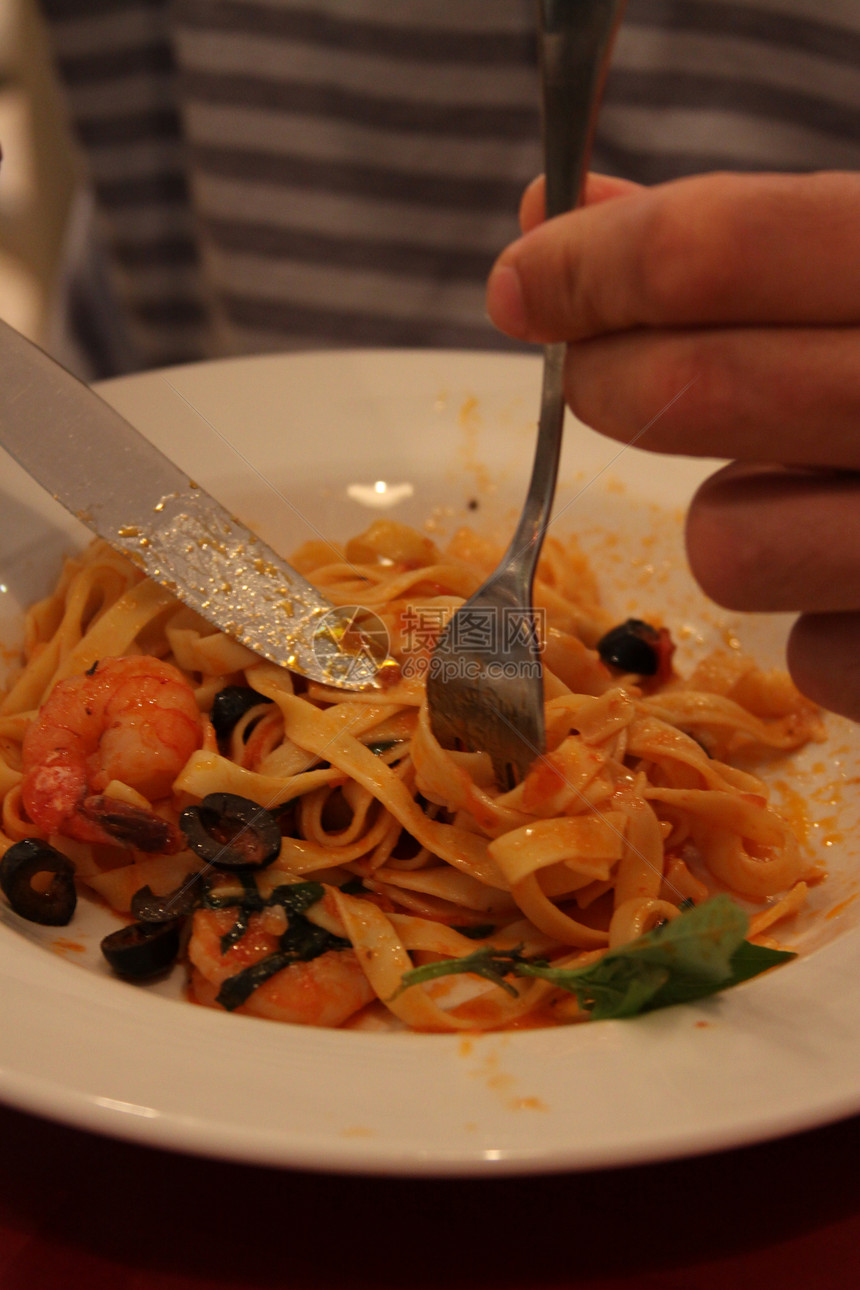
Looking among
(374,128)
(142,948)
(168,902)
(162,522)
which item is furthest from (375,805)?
(374,128)

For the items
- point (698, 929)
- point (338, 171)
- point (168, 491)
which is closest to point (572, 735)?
point (698, 929)

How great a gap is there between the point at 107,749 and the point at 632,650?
1.68 meters

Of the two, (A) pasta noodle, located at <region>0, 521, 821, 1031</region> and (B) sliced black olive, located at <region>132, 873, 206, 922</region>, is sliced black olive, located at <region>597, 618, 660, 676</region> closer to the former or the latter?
(A) pasta noodle, located at <region>0, 521, 821, 1031</region>

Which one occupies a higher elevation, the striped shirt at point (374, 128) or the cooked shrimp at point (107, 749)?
the striped shirt at point (374, 128)

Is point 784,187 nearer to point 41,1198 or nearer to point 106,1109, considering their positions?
point 106,1109

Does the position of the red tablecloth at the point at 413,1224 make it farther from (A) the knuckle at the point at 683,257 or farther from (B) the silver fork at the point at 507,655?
(A) the knuckle at the point at 683,257

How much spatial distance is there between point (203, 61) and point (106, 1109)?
4.93 m

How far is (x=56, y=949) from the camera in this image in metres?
2.25

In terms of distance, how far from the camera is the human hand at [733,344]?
158cm

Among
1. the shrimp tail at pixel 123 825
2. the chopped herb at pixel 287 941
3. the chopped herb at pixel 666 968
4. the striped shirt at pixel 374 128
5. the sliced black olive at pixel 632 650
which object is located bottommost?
the chopped herb at pixel 287 941

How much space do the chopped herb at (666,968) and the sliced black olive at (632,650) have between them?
1.31m

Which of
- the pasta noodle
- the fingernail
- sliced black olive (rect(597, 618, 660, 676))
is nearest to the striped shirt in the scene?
sliced black olive (rect(597, 618, 660, 676))

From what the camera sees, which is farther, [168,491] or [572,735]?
[168,491]

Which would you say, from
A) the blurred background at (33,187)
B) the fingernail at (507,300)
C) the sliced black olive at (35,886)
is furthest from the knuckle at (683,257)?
the blurred background at (33,187)
